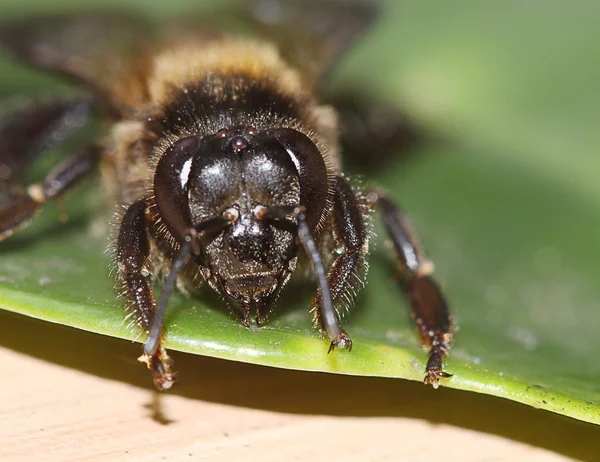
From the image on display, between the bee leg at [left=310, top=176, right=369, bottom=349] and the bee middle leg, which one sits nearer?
the bee leg at [left=310, top=176, right=369, bottom=349]

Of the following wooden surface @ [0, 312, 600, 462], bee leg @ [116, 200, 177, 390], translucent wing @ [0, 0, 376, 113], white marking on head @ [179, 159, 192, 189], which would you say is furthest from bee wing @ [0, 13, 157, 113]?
wooden surface @ [0, 312, 600, 462]

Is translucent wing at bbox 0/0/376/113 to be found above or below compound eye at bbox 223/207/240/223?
above

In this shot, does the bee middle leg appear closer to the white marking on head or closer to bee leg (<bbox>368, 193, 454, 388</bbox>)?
the white marking on head

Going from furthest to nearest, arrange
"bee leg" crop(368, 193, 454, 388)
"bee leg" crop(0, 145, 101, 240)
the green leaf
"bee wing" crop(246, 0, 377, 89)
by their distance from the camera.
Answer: "bee wing" crop(246, 0, 377, 89)
"bee leg" crop(0, 145, 101, 240)
"bee leg" crop(368, 193, 454, 388)
the green leaf

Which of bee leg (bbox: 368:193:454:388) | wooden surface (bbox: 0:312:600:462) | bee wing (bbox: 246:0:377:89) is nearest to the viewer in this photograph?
wooden surface (bbox: 0:312:600:462)

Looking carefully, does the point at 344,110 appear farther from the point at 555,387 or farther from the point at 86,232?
the point at 555,387

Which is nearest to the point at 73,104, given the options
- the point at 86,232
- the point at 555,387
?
the point at 86,232

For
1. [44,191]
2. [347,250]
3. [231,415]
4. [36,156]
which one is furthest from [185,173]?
[36,156]

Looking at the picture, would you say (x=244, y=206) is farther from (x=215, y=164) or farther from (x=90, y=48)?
(x=90, y=48)
